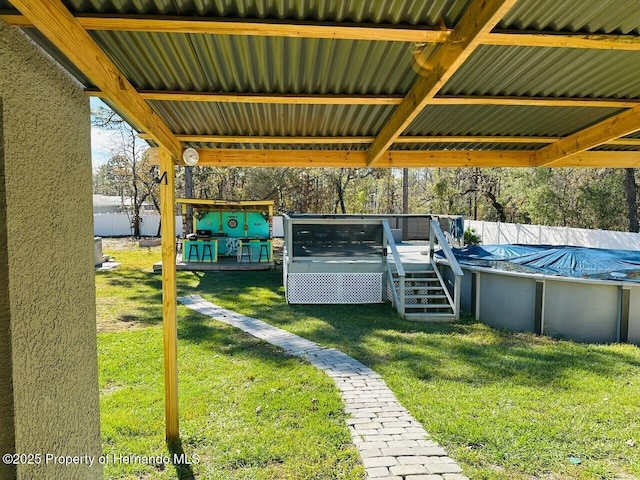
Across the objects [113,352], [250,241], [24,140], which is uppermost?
[24,140]

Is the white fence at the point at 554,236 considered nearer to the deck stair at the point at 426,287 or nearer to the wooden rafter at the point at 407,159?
the deck stair at the point at 426,287

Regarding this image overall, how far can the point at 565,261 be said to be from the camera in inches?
322

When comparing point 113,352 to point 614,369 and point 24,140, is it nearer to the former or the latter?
point 24,140

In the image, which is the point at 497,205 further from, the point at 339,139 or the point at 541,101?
the point at 541,101

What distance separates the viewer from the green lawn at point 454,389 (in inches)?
133

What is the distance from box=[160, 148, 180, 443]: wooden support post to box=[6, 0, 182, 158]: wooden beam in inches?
21.4

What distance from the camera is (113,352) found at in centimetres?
607

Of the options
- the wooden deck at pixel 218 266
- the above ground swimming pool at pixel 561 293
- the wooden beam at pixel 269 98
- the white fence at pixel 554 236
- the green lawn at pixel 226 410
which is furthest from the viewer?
the wooden deck at pixel 218 266

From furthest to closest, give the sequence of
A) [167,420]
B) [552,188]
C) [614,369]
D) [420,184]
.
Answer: [420,184] → [552,188] → [614,369] → [167,420]

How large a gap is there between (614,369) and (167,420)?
5451 millimetres

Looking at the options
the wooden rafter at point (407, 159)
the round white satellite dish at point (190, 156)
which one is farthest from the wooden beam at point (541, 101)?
the round white satellite dish at point (190, 156)

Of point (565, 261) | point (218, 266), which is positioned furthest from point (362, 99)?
point (218, 266)

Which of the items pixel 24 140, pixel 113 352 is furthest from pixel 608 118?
pixel 113 352

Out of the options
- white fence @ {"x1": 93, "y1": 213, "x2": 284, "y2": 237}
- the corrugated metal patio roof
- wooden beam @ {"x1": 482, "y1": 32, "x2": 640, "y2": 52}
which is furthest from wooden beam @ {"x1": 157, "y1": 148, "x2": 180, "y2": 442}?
white fence @ {"x1": 93, "y1": 213, "x2": 284, "y2": 237}
